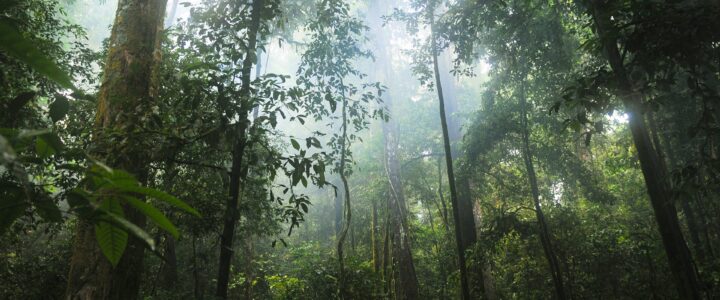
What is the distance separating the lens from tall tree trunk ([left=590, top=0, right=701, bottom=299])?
2.58m

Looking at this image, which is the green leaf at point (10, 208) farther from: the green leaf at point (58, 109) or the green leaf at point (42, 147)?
the green leaf at point (58, 109)

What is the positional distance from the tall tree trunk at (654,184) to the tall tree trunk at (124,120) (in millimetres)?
3302

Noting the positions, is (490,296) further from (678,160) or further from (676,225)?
(676,225)

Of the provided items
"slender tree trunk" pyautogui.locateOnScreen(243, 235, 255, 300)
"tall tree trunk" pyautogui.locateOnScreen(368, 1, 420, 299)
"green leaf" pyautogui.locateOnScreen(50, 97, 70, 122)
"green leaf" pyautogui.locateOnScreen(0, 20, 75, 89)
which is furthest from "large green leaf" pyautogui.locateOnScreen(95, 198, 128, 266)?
"slender tree trunk" pyautogui.locateOnScreen(243, 235, 255, 300)

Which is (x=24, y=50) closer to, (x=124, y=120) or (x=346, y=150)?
(x=124, y=120)

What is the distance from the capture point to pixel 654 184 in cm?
275

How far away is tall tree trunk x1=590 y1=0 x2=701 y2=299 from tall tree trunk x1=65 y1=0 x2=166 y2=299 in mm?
3302

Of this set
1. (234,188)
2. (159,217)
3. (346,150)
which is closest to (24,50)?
(159,217)

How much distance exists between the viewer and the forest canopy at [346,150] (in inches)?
98.9

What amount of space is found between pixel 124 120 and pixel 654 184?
12.6 feet

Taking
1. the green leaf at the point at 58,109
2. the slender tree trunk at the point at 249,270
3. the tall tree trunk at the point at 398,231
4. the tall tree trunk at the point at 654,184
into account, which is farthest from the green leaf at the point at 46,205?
the slender tree trunk at the point at 249,270

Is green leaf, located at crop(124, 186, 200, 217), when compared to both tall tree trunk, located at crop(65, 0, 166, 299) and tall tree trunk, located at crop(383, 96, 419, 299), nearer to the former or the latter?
tall tree trunk, located at crop(65, 0, 166, 299)

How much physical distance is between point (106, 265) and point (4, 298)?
547 cm

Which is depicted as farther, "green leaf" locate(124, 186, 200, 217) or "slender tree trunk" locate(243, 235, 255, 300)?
"slender tree trunk" locate(243, 235, 255, 300)
